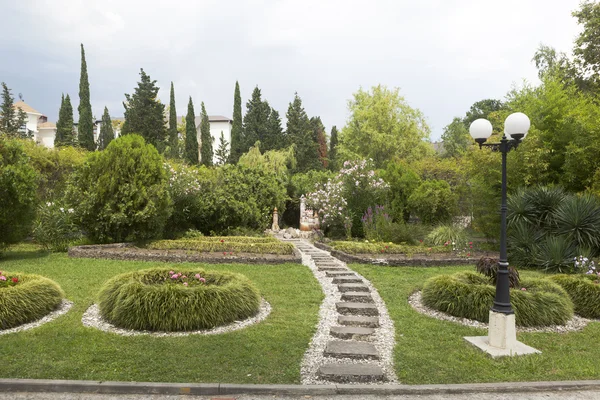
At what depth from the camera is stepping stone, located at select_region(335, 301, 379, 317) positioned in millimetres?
6352

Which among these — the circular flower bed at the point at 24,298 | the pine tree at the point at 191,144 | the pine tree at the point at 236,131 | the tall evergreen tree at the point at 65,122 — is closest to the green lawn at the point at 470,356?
the circular flower bed at the point at 24,298

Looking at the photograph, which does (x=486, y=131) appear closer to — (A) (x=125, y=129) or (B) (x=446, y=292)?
(B) (x=446, y=292)

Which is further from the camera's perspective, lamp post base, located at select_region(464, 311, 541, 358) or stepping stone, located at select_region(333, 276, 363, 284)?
stepping stone, located at select_region(333, 276, 363, 284)

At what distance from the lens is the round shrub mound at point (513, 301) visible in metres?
5.96

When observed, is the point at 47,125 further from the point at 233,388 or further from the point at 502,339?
the point at 502,339

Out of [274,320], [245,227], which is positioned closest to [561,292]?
[274,320]

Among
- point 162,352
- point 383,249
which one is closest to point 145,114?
point 383,249

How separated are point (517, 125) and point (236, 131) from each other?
34384mm

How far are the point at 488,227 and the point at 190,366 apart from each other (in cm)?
1162

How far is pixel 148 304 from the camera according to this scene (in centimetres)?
534

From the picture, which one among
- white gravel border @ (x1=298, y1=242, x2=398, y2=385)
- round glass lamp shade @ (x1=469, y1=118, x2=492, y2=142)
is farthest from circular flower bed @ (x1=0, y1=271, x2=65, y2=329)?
round glass lamp shade @ (x1=469, y1=118, x2=492, y2=142)

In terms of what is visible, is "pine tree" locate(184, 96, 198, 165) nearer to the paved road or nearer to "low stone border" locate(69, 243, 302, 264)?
"low stone border" locate(69, 243, 302, 264)

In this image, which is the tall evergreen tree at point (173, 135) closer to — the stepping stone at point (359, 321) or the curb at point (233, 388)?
the stepping stone at point (359, 321)

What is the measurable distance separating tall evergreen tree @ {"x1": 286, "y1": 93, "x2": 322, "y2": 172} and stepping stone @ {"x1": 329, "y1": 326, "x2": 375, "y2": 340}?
93.3 feet
